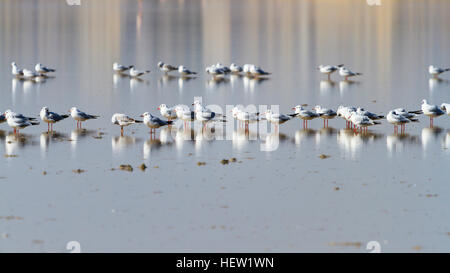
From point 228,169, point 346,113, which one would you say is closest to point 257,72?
point 346,113

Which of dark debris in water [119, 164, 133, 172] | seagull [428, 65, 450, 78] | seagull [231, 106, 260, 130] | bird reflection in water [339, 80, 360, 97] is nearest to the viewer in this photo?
dark debris in water [119, 164, 133, 172]

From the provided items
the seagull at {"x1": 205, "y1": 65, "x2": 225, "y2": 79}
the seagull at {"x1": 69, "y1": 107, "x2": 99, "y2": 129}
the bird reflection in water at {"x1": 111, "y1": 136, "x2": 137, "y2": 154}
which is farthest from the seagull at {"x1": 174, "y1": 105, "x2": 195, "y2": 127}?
the seagull at {"x1": 205, "y1": 65, "x2": 225, "y2": 79}

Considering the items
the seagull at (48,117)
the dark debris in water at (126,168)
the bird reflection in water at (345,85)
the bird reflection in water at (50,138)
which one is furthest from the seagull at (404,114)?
the seagull at (48,117)

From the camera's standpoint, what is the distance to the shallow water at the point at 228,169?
1380cm

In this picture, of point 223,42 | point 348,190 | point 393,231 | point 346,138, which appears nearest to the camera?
point 393,231

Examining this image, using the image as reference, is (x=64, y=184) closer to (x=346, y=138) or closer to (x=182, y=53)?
(x=346, y=138)

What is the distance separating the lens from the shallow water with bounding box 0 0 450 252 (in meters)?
13.8

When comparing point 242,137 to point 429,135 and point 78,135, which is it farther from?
point 429,135

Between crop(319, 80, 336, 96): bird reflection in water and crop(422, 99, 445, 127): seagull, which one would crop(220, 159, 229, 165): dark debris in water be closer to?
crop(422, 99, 445, 127): seagull

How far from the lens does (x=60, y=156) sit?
19.5 metres

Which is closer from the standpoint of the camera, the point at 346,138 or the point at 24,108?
the point at 346,138

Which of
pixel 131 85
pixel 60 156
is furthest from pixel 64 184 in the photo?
pixel 131 85

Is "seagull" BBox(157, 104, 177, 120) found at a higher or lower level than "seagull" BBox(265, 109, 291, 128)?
higher
